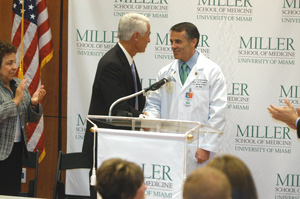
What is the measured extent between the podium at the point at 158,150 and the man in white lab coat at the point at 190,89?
3.82 feet

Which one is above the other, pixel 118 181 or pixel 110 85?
pixel 110 85

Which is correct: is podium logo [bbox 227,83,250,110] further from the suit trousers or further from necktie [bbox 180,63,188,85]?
the suit trousers

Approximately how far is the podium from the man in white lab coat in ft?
3.82

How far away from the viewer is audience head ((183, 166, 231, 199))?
165 centimetres

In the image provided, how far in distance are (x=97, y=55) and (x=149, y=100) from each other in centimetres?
130

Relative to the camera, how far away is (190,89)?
4363 mm

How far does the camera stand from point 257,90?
5363 millimetres

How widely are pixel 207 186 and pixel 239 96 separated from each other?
12.6 feet

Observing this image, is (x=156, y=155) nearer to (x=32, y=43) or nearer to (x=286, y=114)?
(x=286, y=114)

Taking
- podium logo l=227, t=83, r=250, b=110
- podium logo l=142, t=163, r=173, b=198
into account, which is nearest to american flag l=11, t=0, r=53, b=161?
podium logo l=227, t=83, r=250, b=110

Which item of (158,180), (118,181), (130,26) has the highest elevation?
(130,26)

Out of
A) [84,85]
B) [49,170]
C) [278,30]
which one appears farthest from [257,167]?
[49,170]

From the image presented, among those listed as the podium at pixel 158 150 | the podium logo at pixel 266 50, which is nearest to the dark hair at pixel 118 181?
the podium at pixel 158 150

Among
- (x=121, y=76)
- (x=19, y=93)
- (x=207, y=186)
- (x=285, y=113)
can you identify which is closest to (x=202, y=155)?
(x=285, y=113)
